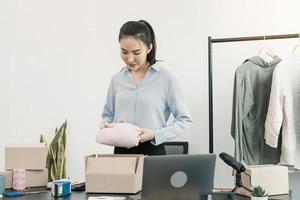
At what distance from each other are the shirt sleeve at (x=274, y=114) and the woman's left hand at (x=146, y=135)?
3.78 feet

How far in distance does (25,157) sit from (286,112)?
1748 mm

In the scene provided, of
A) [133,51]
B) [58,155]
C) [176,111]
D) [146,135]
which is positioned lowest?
[58,155]

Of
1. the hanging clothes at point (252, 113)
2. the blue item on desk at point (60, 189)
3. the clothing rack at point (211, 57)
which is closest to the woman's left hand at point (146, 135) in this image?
the blue item on desk at point (60, 189)

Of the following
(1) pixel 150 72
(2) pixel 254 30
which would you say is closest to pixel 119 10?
(2) pixel 254 30

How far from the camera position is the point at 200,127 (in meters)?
3.45

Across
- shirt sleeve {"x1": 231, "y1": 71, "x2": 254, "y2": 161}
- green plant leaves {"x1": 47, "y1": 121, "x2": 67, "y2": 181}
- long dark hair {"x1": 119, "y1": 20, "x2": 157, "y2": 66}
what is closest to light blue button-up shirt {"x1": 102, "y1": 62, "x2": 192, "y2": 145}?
long dark hair {"x1": 119, "y1": 20, "x2": 157, "y2": 66}

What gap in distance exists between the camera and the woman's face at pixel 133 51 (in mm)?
1993

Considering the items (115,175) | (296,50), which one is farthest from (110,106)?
(296,50)

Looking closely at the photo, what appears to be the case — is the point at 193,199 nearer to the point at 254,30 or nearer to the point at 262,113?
the point at 262,113

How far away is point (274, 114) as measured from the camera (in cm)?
275

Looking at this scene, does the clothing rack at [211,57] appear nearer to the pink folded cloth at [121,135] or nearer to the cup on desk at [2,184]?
the pink folded cloth at [121,135]

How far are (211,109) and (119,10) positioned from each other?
50.8 inches

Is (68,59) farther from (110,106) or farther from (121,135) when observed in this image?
(121,135)

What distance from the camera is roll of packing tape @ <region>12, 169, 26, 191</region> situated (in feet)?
6.29
